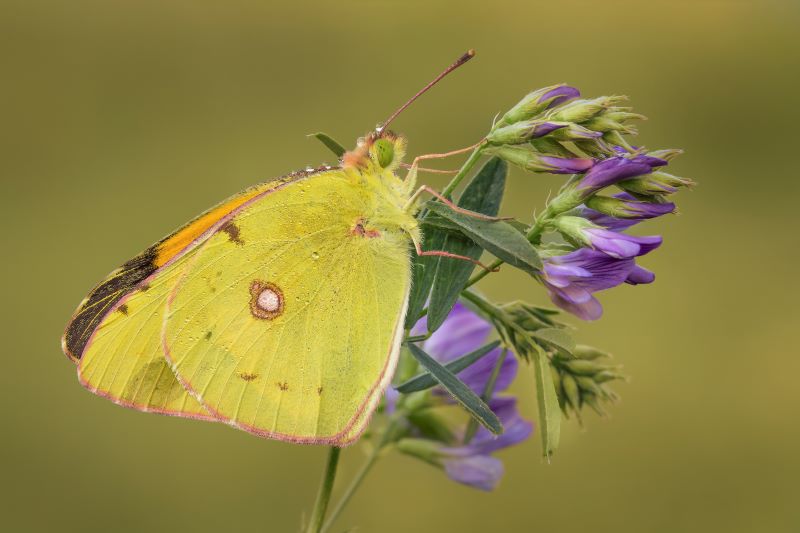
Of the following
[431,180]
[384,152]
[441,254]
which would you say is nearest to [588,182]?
[441,254]

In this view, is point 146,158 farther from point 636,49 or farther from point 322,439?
point 322,439

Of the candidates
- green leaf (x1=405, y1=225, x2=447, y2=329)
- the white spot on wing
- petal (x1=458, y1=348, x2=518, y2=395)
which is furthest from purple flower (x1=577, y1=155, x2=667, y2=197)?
the white spot on wing

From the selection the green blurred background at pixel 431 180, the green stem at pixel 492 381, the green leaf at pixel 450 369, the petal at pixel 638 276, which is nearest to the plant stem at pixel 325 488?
the green leaf at pixel 450 369

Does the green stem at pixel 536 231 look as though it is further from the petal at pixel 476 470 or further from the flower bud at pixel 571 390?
the petal at pixel 476 470

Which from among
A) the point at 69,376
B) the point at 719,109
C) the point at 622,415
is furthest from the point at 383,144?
the point at 719,109

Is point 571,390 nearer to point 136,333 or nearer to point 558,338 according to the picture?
point 558,338

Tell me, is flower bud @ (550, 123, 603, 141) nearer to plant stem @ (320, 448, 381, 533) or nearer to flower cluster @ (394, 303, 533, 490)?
flower cluster @ (394, 303, 533, 490)

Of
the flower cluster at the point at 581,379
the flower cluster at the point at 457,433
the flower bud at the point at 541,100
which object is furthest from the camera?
the flower cluster at the point at 457,433
